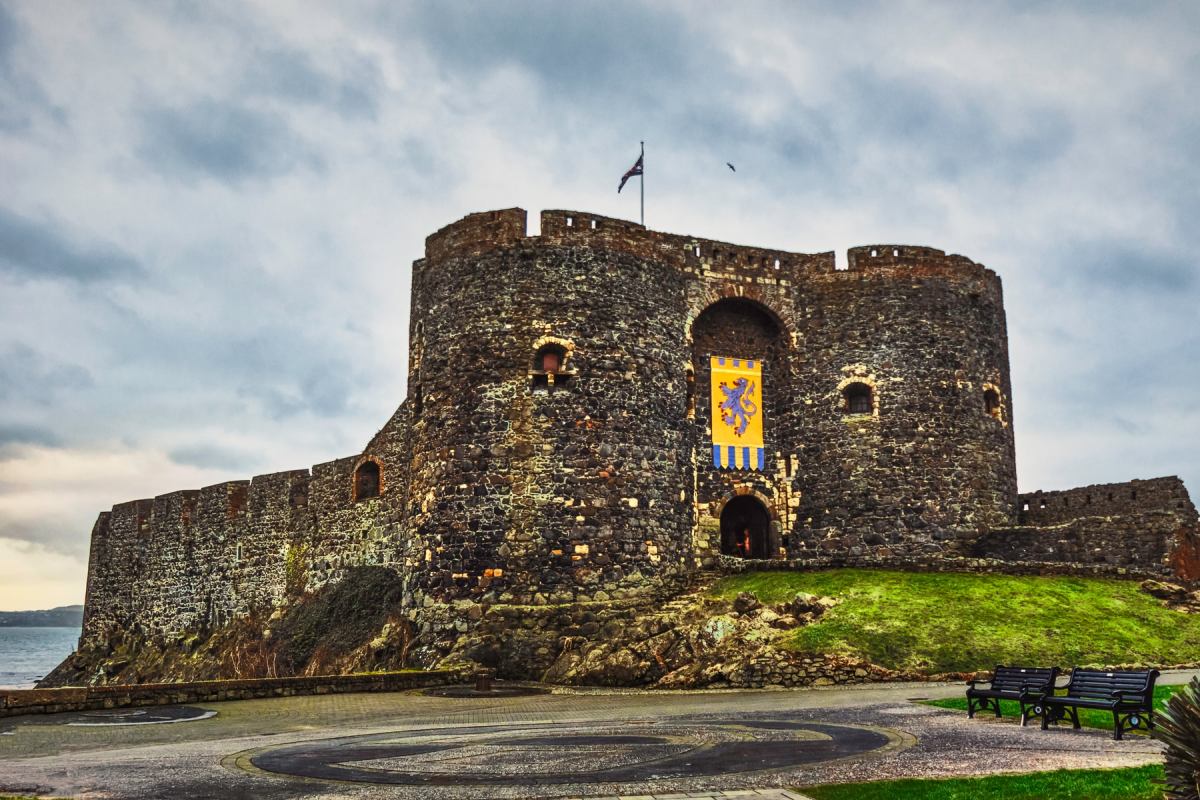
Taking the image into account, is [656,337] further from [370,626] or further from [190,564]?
[190,564]

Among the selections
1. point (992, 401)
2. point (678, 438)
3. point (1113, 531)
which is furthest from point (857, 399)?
point (1113, 531)

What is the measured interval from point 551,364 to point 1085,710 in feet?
43.3

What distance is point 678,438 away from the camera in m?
24.2

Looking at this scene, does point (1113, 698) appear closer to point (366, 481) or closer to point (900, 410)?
point (900, 410)

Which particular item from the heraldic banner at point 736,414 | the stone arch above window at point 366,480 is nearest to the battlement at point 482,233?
the heraldic banner at point 736,414

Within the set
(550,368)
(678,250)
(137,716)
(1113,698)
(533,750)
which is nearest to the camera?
(1113,698)

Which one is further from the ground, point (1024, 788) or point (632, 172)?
Result: point (632, 172)

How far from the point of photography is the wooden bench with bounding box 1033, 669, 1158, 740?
1010cm

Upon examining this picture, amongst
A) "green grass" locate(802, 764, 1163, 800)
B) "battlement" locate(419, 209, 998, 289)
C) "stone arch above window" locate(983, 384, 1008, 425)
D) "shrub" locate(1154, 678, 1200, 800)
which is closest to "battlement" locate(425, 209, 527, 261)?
"battlement" locate(419, 209, 998, 289)

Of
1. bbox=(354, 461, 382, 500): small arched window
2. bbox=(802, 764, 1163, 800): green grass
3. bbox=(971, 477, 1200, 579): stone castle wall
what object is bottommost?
bbox=(802, 764, 1163, 800): green grass

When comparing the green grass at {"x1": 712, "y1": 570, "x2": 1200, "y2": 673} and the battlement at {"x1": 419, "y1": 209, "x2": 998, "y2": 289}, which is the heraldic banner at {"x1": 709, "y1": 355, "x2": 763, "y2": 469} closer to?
the battlement at {"x1": 419, "y1": 209, "x2": 998, "y2": 289}

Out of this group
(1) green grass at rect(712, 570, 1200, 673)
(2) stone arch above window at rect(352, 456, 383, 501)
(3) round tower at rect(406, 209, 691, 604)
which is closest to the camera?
(1) green grass at rect(712, 570, 1200, 673)

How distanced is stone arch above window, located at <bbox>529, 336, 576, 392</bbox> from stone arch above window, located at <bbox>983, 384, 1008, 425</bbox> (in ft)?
34.9

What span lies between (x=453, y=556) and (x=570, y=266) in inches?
258
